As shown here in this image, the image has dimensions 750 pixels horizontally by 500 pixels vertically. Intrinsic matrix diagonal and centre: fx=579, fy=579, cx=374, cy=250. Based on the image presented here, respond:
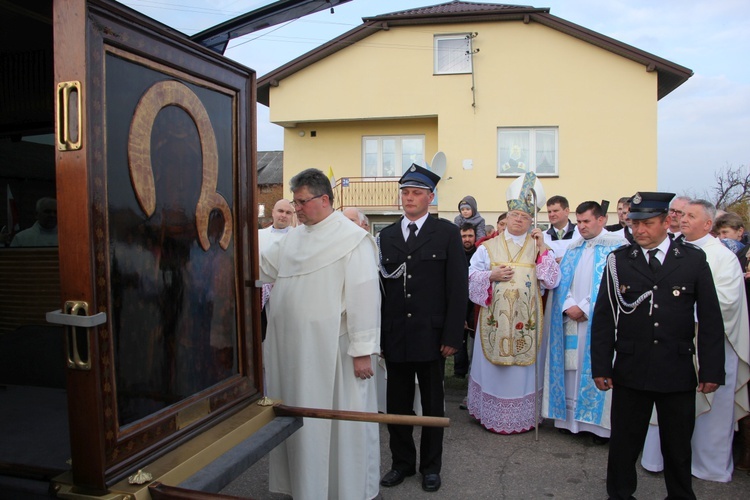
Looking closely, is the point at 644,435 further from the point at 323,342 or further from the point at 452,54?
the point at 452,54

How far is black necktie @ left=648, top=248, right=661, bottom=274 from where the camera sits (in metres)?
3.43

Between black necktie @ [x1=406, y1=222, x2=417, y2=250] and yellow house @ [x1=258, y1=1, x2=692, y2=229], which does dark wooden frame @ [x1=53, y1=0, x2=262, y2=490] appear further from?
yellow house @ [x1=258, y1=1, x2=692, y2=229]

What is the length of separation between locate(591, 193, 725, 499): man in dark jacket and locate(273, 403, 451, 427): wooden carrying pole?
1626 millimetres

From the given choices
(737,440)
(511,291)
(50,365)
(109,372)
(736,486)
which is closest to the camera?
(109,372)

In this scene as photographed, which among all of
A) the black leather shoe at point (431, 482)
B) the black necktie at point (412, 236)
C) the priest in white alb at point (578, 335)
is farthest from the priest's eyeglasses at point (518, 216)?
the black leather shoe at point (431, 482)

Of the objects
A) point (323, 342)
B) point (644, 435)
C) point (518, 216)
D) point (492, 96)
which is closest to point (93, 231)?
point (323, 342)

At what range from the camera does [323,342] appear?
335 centimetres

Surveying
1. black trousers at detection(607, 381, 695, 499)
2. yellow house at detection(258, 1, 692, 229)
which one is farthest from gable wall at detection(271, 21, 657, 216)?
black trousers at detection(607, 381, 695, 499)

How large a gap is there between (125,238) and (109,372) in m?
0.43

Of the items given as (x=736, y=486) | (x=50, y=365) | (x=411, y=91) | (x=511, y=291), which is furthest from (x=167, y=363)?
(x=411, y=91)

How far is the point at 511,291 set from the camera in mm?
5137

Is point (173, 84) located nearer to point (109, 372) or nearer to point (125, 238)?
point (125, 238)

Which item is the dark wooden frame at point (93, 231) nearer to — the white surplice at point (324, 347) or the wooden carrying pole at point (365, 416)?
the wooden carrying pole at point (365, 416)

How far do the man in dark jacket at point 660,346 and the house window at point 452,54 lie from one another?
14.7 metres
